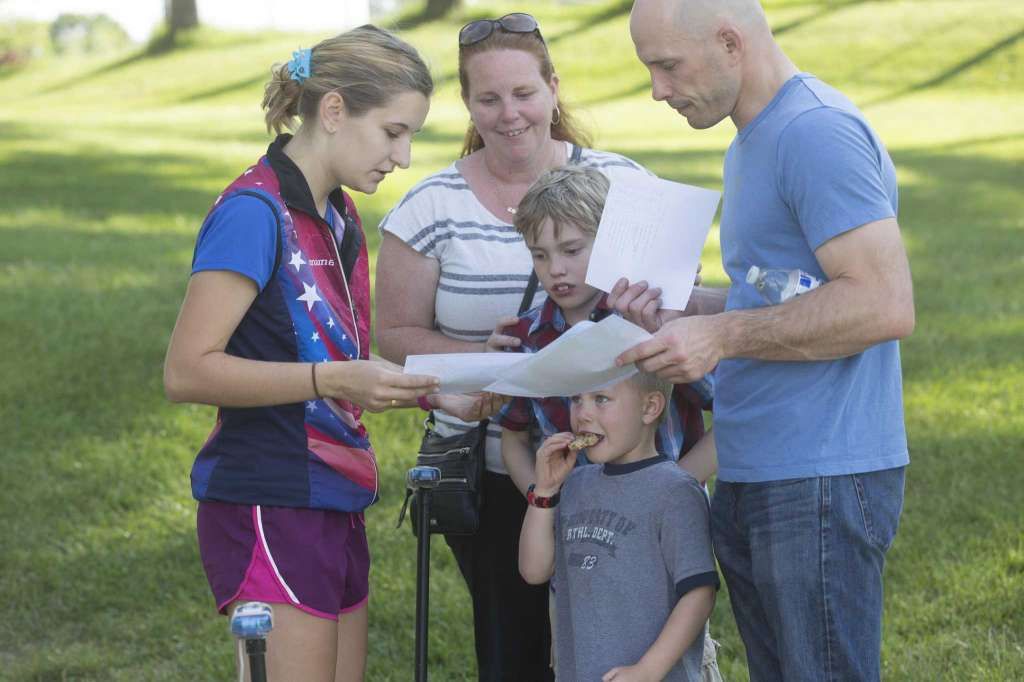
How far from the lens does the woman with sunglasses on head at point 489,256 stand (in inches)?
145

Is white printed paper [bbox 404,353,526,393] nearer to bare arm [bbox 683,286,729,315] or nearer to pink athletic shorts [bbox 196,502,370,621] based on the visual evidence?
pink athletic shorts [bbox 196,502,370,621]

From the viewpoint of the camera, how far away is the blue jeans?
113 inches

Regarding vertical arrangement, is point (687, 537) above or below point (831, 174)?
below

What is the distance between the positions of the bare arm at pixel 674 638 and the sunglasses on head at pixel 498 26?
1584mm

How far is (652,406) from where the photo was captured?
10.8 ft

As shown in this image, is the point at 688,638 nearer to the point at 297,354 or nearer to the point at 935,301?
the point at 297,354

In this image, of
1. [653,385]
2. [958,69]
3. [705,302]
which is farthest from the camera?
[958,69]

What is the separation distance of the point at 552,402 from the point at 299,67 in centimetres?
104

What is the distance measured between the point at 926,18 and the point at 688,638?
1150 inches

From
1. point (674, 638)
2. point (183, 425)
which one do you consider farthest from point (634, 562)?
point (183, 425)

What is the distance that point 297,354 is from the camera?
3.08 m

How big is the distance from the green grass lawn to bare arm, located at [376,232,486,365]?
55 cm

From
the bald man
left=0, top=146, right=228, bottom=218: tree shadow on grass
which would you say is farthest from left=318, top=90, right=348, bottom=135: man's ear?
left=0, top=146, right=228, bottom=218: tree shadow on grass

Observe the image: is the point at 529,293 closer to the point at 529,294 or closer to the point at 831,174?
the point at 529,294
